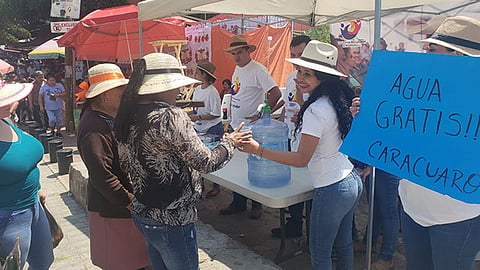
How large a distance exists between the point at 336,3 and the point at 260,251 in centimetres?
334

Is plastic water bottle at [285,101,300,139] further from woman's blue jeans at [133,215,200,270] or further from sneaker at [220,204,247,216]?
woman's blue jeans at [133,215,200,270]

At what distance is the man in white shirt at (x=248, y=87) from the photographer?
454 centimetres

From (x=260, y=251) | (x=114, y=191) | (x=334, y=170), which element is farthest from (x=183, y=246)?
(x=260, y=251)

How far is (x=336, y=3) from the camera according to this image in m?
5.14

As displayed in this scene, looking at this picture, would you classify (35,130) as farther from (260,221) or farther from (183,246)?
(183,246)

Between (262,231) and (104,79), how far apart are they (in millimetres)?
2566

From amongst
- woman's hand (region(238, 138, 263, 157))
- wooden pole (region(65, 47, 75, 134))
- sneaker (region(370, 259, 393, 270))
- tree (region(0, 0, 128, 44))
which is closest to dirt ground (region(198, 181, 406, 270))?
sneaker (region(370, 259, 393, 270))

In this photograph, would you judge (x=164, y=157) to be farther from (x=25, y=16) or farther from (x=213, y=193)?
(x=25, y=16)

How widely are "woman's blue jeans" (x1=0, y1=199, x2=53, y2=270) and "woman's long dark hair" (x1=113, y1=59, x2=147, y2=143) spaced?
96 cm

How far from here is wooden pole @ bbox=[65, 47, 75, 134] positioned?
36.5ft

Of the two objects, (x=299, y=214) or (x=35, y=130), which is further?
(x=35, y=130)

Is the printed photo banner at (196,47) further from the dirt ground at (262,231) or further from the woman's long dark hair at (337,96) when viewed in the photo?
the woman's long dark hair at (337,96)

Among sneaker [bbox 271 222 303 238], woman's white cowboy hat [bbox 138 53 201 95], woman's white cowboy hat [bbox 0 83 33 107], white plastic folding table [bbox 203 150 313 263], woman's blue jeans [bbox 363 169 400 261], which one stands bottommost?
sneaker [bbox 271 222 303 238]

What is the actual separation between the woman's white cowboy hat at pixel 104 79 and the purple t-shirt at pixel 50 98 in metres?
9.01
